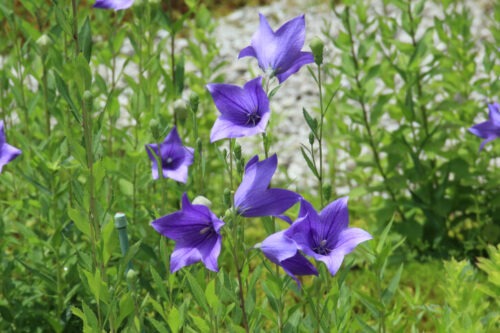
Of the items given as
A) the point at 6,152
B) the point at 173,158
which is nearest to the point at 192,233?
the point at 6,152

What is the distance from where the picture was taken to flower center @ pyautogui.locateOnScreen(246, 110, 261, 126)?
1.60m

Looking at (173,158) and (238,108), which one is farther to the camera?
(173,158)

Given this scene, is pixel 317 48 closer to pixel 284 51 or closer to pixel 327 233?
pixel 284 51

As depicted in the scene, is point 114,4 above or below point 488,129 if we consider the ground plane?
above

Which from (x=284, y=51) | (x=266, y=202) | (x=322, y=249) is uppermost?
(x=284, y=51)

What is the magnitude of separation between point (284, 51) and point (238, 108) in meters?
0.16

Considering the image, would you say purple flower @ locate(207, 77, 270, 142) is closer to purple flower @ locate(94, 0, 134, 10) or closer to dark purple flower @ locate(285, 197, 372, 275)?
dark purple flower @ locate(285, 197, 372, 275)

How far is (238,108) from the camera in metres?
1.60

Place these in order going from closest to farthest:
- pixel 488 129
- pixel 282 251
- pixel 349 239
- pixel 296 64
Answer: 1. pixel 282 251
2. pixel 349 239
3. pixel 296 64
4. pixel 488 129

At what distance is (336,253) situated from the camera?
4.98ft

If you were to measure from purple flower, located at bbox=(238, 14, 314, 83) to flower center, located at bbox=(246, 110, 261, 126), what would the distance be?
10cm

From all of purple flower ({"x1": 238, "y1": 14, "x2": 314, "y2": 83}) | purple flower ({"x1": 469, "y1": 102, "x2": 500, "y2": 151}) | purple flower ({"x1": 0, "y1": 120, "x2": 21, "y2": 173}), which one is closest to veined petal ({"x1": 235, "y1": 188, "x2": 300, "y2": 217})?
purple flower ({"x1": 238, "y1": 14, "x2": 314, "y2": 83})

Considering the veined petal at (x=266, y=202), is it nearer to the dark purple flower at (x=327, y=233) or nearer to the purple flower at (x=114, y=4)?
the dark purple flower at (x=327, y=233)

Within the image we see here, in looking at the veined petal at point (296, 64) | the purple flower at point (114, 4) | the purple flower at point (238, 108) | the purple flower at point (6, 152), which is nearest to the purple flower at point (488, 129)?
the veined petal at point (296, 64)
